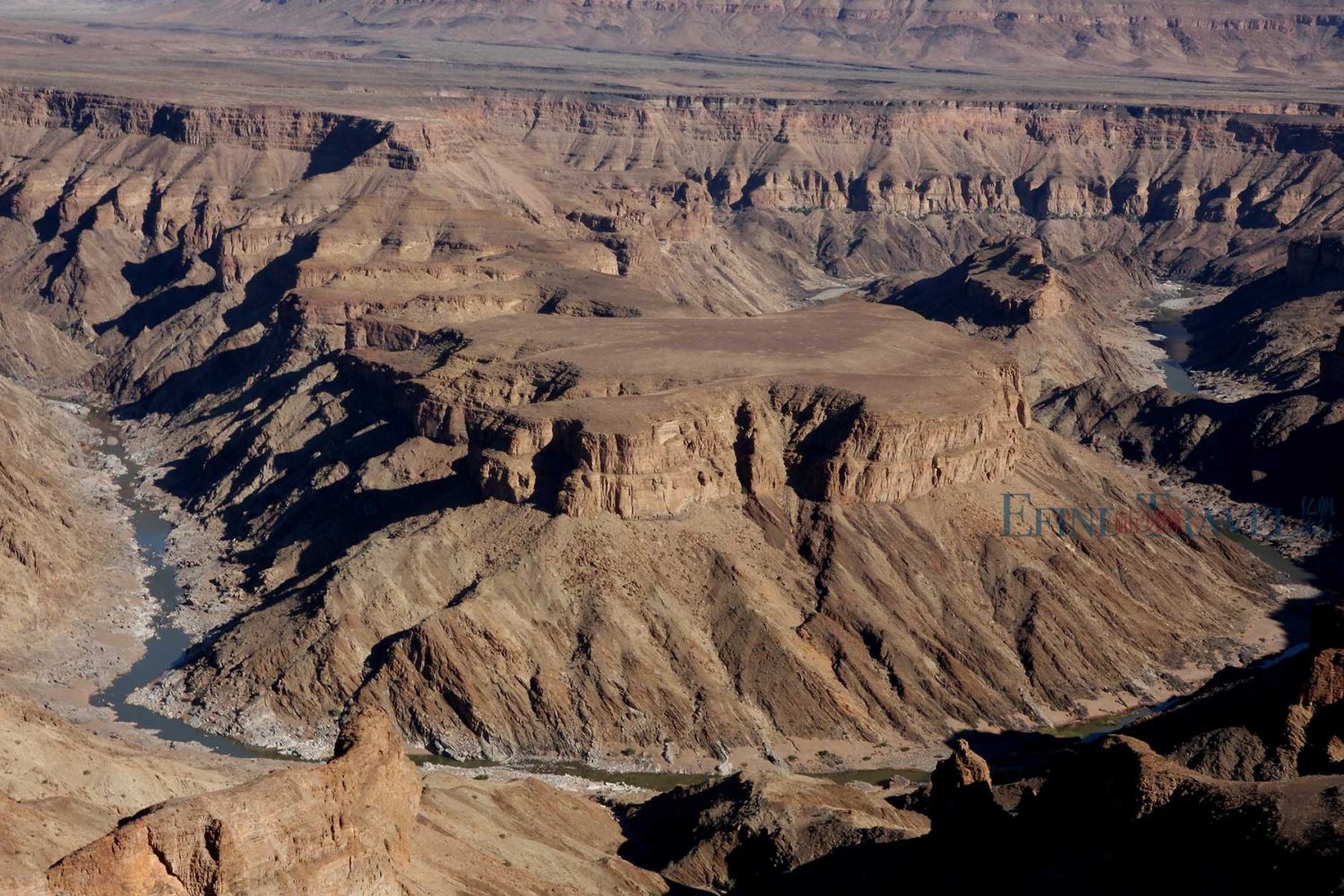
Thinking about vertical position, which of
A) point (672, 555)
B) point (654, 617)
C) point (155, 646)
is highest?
point (672, 555)

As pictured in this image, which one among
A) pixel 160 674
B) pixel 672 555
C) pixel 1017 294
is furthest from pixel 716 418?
pixel 1017 294

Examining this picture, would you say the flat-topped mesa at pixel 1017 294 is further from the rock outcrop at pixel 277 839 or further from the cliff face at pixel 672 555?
the rock outcrop at pixel 277 839

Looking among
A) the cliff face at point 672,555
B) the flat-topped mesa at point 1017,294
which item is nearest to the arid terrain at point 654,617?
the cliff face at point 672,555

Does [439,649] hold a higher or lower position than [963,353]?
lower

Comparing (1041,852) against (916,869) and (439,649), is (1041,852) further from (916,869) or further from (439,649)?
(439,649)

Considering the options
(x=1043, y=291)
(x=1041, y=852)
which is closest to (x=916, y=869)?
(x=1041, y=852)

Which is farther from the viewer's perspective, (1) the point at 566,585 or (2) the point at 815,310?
(2) the point at 815,310

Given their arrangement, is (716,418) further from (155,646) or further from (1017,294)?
(1017,294)

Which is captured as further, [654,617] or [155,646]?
[155,646]
